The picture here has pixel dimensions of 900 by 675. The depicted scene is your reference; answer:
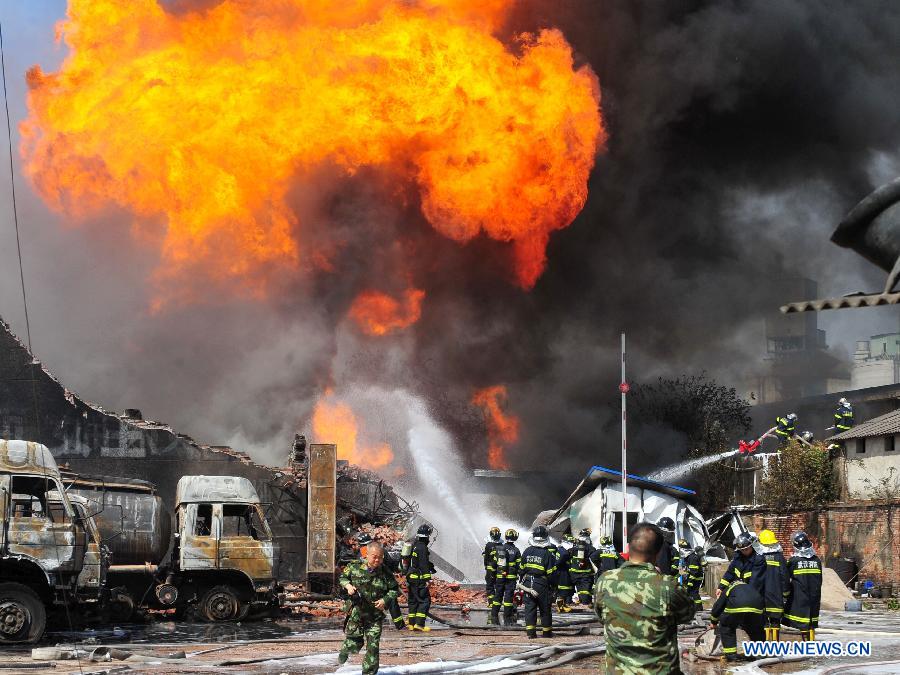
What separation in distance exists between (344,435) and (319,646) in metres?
24.0

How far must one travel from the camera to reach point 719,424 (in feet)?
133

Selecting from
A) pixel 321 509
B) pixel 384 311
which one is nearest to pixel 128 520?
pixel 321 509

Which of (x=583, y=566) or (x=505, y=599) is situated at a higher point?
(x=583, y=566)

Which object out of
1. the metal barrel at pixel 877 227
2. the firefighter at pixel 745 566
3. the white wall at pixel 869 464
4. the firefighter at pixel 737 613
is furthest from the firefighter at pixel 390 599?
the white wall at pixel 869 464

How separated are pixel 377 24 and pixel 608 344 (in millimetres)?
15645

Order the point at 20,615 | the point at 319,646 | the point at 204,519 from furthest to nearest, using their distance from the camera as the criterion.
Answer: the point at 204,519 < the point at 319,646 < the point at 20,615

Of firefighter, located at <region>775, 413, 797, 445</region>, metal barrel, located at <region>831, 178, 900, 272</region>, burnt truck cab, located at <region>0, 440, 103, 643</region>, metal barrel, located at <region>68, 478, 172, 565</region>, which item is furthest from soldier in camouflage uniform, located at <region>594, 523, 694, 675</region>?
firefighter, located at <region>775, 413, 797, 445</region>

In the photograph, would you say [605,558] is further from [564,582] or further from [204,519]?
[204,519]

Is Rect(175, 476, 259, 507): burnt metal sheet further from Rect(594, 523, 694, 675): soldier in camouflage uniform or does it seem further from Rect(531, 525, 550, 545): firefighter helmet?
Rect(594, 523, 694, 675): soldier in camouflage uniform

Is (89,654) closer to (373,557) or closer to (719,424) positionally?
(373,557)

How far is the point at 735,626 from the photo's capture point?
1307cm

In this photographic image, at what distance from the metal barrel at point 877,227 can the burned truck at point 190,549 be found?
16264 mm

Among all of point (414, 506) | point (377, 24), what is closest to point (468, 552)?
point (414, 506)

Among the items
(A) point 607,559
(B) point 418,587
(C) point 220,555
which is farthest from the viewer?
(C) point 220,555
